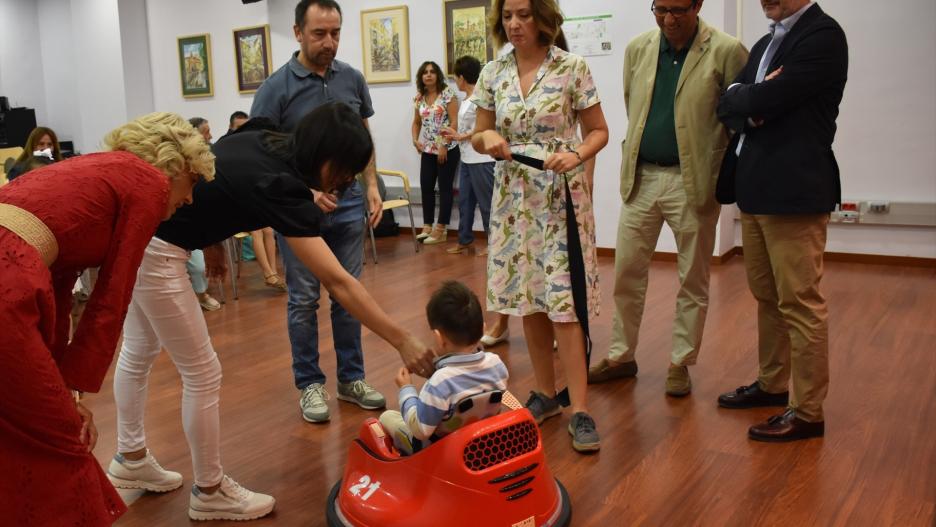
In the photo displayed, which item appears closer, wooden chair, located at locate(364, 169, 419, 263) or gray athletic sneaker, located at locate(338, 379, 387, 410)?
gray athletic sneaker, located at locate(338, 379, 387, 410)

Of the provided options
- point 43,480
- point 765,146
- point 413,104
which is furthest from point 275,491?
point 413,104

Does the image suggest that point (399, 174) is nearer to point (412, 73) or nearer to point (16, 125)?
point (412, 73)

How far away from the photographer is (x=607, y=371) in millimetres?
3578

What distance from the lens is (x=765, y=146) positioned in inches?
111

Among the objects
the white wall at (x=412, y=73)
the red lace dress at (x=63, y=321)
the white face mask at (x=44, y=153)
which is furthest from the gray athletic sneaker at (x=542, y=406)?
the white face mask at (x=44, y=153)

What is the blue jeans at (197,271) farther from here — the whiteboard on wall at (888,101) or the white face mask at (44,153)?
the whiteboard on wall at (888,101)

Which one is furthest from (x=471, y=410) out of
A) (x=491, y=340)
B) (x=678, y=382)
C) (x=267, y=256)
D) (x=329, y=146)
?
(x=267, y=256)

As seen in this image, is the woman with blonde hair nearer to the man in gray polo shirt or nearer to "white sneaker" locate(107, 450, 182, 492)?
"white sneaker" locate(107, 450, 182, 492)

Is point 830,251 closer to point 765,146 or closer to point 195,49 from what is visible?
point 765,146

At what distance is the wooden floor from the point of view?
8.21 feet

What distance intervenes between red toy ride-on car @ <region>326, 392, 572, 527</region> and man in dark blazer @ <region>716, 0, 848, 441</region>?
3.62 ft

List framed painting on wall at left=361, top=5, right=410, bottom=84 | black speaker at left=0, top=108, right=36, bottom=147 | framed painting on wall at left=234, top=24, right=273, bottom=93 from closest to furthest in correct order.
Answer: framed painting on wall at left=361, top=5, right=410, bottom=84
framed painting on wall at left=234, top=24, right=273, bottom=93
black speaker at left=0, top=108, right=36, bottom=147

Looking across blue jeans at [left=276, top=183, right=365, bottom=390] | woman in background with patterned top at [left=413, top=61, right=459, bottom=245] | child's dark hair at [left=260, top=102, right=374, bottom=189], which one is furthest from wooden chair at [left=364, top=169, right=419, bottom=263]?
child's dark hair at [left=260, top=102, right=374, bottom=189]

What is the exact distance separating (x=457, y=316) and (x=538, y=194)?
86 centimetres
